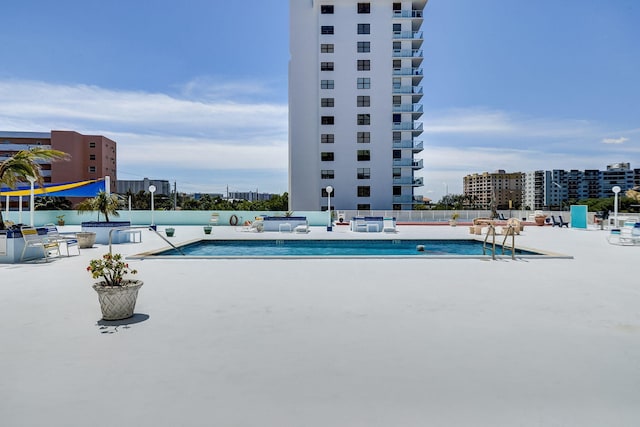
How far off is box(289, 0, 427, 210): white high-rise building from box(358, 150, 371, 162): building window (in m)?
0.13

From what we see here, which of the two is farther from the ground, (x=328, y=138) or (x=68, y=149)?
(x=68, y=149)

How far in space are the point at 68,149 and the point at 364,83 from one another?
58.7 m

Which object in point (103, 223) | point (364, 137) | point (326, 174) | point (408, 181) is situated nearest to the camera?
point (103, 223)

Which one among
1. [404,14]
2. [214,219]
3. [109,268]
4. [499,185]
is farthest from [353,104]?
[499,185]

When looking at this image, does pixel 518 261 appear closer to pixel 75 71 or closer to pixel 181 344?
pixel 181 344

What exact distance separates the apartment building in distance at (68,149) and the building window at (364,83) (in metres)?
54.9

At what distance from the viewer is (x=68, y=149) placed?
74188 millimetres

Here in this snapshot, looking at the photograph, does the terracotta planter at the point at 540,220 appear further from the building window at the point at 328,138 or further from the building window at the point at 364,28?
the building window at the point at 364,28

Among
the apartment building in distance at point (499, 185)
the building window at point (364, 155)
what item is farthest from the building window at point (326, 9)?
the apartment building in distance at point (499, 185)

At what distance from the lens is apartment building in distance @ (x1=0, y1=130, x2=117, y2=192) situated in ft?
241

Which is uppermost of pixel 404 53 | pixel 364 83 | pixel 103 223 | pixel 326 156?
pixel 404 53

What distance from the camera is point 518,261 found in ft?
34.6

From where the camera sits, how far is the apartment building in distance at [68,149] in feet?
241

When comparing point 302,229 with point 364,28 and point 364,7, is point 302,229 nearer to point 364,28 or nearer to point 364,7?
point 364,28
